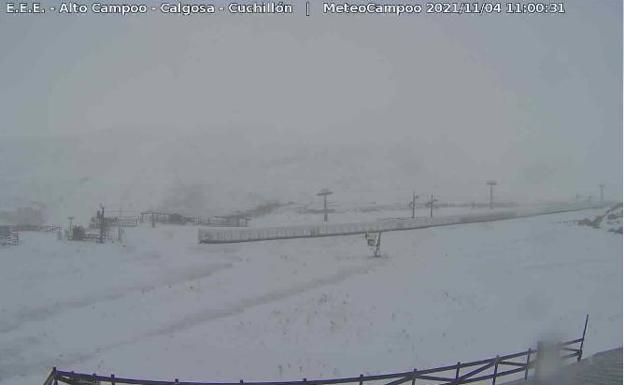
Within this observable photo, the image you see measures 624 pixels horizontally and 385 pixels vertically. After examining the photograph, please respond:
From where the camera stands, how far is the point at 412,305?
422 centimetres

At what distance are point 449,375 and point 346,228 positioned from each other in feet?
5.40

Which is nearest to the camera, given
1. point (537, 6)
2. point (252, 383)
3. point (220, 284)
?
point (252, 383)

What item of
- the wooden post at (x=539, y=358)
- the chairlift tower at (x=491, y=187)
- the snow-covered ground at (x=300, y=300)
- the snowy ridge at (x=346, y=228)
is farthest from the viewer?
the chairlift tower at (x=491, y=187)

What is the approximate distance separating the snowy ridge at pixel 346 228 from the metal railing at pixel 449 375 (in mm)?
1195

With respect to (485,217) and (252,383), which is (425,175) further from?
(252,383)

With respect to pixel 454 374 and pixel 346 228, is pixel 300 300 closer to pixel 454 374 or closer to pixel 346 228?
pixel 346 228

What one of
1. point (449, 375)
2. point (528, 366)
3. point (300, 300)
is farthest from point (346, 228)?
point (528, 366)

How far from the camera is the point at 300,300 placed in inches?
159

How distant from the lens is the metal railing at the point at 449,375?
138 inches

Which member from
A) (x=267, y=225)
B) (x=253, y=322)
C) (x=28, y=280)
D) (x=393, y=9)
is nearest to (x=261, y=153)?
(x=267, y=225)

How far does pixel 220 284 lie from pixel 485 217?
2.64 metres

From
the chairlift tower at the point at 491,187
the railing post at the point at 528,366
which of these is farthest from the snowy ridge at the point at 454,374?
the chairlift tower at the point at 491,187

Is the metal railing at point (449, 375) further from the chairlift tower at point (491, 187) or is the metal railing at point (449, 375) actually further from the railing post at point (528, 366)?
the chairlift tower at point (491, 187)

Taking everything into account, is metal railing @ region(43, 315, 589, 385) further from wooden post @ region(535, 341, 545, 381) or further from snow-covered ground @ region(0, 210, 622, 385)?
snow-covered ground @ region(0, 210, 622, 385)
